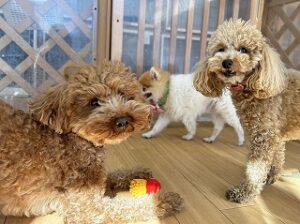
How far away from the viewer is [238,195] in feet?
3.96

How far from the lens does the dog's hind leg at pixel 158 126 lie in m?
2.18

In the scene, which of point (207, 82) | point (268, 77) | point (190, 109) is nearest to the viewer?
point (268, 77)

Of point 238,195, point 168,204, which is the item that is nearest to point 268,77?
point 238,195

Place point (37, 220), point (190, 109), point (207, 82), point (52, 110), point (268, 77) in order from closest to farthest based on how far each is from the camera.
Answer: point (52, 110) < point (37, 220) < point (268, 77) < point (207, 82) < point (190, 109)

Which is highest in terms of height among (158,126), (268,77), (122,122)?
(268,77)

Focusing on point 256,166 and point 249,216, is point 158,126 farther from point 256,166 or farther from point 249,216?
point 249,216

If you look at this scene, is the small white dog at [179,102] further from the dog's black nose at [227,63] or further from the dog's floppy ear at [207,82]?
the dog's black nose at [227,63]

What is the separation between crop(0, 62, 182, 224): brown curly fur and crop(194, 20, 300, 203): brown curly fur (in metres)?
0.44

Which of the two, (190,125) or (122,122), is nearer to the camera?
(122,122)

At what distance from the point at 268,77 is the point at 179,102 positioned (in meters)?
1.02

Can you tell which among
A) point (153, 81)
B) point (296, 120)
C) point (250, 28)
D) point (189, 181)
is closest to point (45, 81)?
point (153, 81)

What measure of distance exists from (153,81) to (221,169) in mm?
872

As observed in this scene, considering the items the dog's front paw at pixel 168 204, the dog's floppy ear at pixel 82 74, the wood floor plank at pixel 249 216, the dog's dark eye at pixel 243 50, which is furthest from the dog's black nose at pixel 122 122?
the dog's dark eye at pixel 243 50

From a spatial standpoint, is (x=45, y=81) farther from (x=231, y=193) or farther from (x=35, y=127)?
(x=231, y=193)
